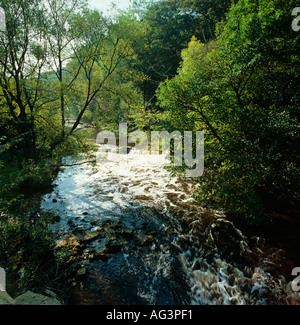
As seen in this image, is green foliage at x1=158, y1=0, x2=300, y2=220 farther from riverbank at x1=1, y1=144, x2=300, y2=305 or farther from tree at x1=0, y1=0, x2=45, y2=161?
tree at x1=0, y1=0, x2=45, y2=161

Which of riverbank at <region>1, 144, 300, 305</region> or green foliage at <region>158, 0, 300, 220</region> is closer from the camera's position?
riverbank at <region>1, 144, 300, 305</region>

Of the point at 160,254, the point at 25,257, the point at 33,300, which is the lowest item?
the point at 160,254

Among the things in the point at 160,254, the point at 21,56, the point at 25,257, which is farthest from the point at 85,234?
the point at 21,56

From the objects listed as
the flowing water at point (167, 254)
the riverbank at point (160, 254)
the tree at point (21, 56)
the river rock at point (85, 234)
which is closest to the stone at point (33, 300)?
the riverbank at point (160, 254)

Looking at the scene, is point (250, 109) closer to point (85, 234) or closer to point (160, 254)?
point (160, 254)

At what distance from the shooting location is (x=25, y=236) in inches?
214

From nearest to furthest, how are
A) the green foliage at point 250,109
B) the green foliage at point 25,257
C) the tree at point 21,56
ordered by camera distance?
the green foliage at point 25,257
the green foliage at point 250,109
the tree at point 21,56

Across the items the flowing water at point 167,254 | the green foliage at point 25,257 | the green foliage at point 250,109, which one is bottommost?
the flowing water at point 167,254

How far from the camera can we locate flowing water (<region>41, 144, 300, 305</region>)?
4.48 metres

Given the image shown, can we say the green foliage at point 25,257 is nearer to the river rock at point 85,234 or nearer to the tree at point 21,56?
the river rock at point 85,234

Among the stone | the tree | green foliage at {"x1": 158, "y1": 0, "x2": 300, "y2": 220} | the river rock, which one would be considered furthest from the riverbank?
the tree

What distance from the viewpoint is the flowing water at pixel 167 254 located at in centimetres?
448

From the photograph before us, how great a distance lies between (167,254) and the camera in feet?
19.1

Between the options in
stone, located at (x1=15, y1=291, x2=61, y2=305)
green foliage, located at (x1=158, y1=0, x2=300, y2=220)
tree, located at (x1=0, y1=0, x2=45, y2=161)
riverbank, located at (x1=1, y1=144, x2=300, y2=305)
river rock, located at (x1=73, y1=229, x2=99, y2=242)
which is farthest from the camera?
tree, located at (x1=0, y1=0, x2=45, y2=161)
